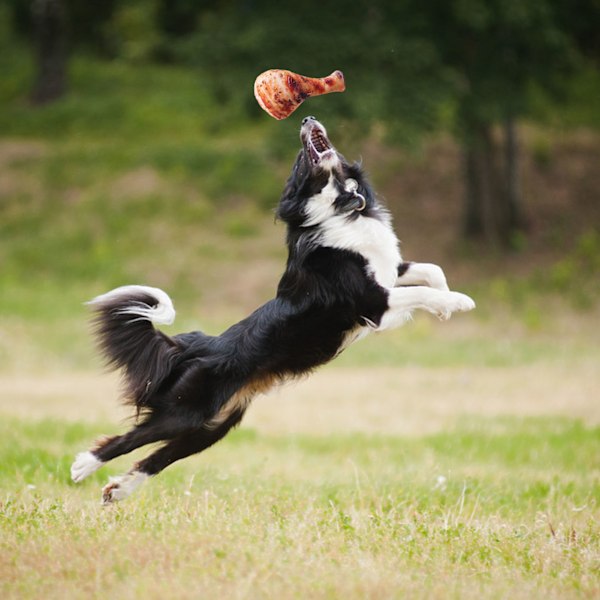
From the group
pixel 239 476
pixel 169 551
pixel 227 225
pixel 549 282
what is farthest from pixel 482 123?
pixel 169 551

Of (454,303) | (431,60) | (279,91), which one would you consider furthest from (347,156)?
(454,303)

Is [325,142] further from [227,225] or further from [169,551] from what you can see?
[227,225]

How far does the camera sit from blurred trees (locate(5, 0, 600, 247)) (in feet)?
60.8

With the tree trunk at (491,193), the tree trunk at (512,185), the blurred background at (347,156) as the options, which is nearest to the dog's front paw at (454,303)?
the blurred background at (347,156)

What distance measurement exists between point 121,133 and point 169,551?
23127 millimetres

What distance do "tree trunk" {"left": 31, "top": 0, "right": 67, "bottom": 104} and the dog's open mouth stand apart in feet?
70.8

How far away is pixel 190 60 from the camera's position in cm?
2022

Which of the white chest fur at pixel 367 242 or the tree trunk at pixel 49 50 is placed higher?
the tree trunk at pixel 49 50

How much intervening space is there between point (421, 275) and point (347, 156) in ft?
47.3

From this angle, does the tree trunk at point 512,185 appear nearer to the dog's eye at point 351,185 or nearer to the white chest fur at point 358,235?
the dog's eye at point 351,185

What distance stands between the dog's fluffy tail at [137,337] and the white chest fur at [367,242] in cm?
110

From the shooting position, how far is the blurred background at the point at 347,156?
18141mm

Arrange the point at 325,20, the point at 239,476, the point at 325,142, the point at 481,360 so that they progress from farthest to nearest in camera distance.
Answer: the point at 325,20 → the point at 481,360 → the point at 239,476 → the point at 325,142

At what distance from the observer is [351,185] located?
5.95m
